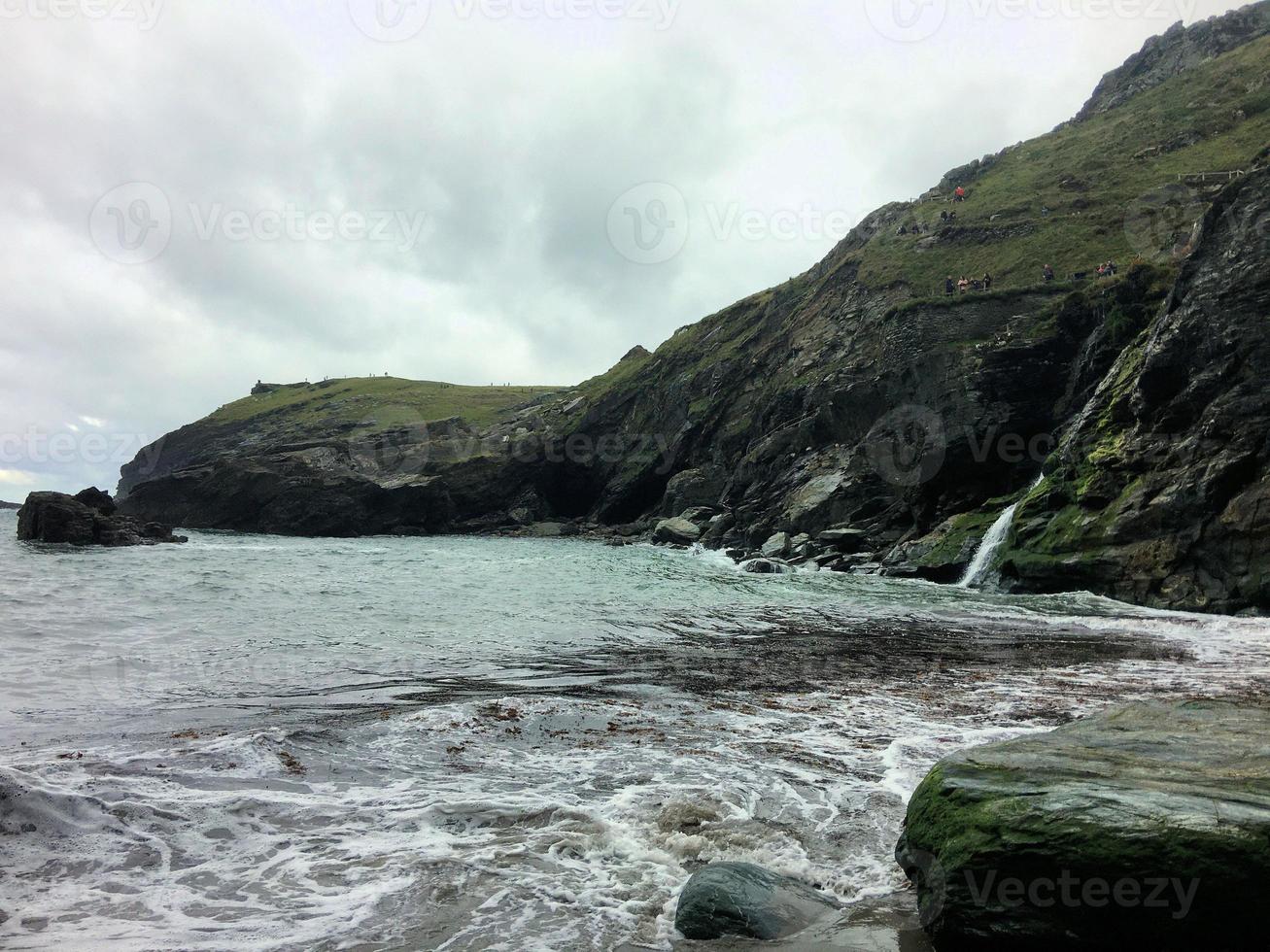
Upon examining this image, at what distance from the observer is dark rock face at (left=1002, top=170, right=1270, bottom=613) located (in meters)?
25.8

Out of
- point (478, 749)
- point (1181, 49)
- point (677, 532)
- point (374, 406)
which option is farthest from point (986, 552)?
point (374, 406)

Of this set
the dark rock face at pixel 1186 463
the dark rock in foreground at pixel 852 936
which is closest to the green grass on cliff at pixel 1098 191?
the dark rock face at pixel 1186 463

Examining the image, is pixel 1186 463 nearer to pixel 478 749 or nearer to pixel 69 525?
pixel 478 749

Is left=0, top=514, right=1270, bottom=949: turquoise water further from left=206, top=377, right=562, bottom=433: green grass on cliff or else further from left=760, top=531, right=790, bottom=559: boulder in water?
left=206, top=377, right=562, bottom=433: green grass on cliff

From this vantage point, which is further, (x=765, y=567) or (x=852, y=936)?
(x=765, y=567)

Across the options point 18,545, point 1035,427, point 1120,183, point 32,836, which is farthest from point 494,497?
point 32,836

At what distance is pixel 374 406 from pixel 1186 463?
16066 cm

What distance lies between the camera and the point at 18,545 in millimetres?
58688

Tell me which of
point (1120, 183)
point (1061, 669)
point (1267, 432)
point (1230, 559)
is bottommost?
point (1061, 669)

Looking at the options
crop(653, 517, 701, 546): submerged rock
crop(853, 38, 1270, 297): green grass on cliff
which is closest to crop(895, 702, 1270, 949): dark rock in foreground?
crop(653, 517, 701, 546): submerged rock

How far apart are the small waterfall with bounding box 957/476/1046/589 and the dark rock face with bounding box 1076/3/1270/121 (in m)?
104

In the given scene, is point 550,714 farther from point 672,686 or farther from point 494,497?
point 494,497

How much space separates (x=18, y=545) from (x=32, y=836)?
67.6m

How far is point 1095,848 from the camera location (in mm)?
5016
